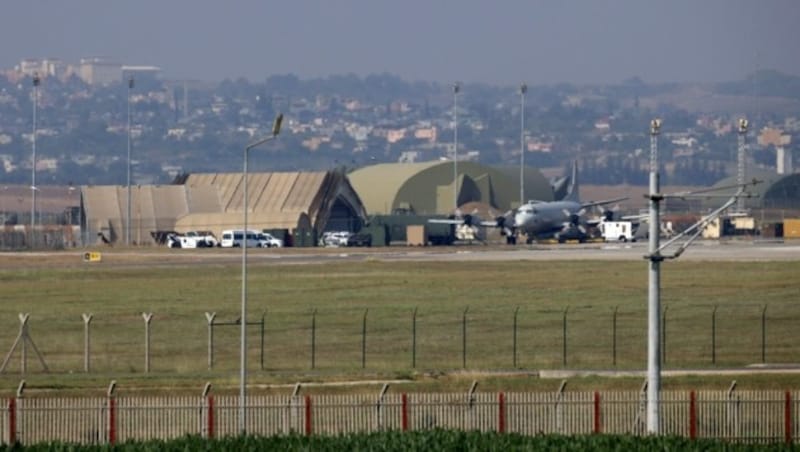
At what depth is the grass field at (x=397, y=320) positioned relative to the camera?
68938 mm

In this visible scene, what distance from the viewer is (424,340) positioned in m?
78.0

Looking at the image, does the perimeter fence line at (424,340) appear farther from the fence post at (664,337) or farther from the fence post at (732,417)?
the fence post at (732,417)

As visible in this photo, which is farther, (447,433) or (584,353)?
(584,353)

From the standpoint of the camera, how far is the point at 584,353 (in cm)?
7356

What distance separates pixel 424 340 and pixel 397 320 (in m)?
8.53

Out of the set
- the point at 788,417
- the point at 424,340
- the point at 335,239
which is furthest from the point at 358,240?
the point at 788,417

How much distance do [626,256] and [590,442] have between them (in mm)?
101759

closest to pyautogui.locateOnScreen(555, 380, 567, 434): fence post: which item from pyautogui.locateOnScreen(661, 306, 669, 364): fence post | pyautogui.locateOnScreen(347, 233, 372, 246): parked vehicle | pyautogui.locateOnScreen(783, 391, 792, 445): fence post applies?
pyautogui.locateOnScreen(783, 391, 792, 445): fence post

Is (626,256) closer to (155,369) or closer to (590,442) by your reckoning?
(155,369)

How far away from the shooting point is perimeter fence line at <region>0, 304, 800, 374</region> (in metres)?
70.7

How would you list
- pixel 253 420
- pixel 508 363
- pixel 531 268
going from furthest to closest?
pixel 531 268
pixel 508 363
pixel 253 420

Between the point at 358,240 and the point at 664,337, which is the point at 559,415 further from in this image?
the point at 358,240

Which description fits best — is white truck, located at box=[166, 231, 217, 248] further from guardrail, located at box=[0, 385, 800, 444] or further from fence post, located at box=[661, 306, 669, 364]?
guardrail, located at box=[0, 385, 800, 444]

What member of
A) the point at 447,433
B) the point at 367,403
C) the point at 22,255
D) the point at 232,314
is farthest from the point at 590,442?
the point at 22,255
